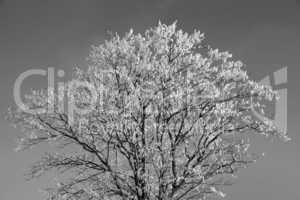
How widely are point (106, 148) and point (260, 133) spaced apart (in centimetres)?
725

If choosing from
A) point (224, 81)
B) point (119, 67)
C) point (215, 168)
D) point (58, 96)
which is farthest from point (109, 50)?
point (215, 168)

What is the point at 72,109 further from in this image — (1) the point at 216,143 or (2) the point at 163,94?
(1) the point at 216,143

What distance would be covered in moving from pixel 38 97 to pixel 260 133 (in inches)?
407

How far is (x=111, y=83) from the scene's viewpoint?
84.8 ft

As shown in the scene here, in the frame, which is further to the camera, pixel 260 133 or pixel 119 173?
pixel 260 133

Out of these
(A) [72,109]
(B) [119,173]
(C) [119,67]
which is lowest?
(B) [119,173]

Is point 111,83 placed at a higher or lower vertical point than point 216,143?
higher

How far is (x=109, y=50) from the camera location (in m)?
26.8

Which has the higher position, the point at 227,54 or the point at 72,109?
the point at 227,54

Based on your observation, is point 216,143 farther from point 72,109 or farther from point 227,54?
point 72,109

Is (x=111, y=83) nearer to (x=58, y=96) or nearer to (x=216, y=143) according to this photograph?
(x=58, y=96)

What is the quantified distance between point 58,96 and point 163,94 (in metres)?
4.74

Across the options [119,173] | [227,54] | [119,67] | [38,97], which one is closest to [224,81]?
[227,54]

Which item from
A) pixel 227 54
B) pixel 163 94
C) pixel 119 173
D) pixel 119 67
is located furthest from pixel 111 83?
pixel 227 54
